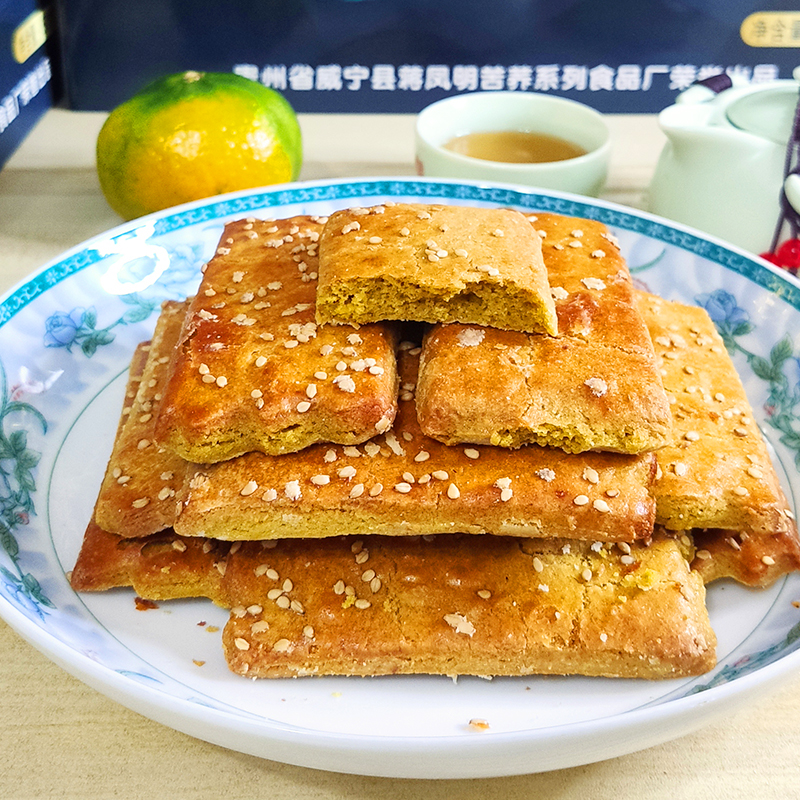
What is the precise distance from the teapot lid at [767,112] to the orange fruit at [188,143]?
1424 millimetres

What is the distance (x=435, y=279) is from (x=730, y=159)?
1.45m

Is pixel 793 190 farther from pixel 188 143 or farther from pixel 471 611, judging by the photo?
pixel 188 143

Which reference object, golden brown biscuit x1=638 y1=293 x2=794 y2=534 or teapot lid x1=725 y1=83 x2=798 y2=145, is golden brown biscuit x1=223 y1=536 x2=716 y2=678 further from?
teapot lid x1=725 y1=83 x2=798 y2=145

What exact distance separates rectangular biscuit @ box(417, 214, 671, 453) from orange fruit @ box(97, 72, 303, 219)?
128 centimetres

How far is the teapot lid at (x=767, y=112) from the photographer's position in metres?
2.30

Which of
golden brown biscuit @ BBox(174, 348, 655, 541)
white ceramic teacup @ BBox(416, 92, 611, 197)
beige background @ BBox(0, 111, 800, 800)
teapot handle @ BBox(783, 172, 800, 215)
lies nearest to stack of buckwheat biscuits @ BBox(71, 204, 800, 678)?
golden brown biscuit @ BBox(174, 348, 655, 541)

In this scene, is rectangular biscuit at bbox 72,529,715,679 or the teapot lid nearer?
rectangular biscuit at bbox 72,529,715,679

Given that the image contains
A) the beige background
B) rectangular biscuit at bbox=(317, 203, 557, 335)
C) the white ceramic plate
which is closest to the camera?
the white ceramic plate

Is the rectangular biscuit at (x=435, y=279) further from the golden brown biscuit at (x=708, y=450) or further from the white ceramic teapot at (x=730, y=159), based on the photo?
the white ceramic teapot at (x=730, y=159)

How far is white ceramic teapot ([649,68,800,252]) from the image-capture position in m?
2.29

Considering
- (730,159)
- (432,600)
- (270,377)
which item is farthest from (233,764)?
(730,159)

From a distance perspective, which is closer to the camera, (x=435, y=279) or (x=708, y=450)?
(x=435, y=279)

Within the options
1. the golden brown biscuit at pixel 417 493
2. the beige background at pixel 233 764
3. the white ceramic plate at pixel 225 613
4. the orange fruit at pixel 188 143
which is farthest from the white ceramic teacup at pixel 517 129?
the beige background at pixel 233 764

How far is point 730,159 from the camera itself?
231cm
